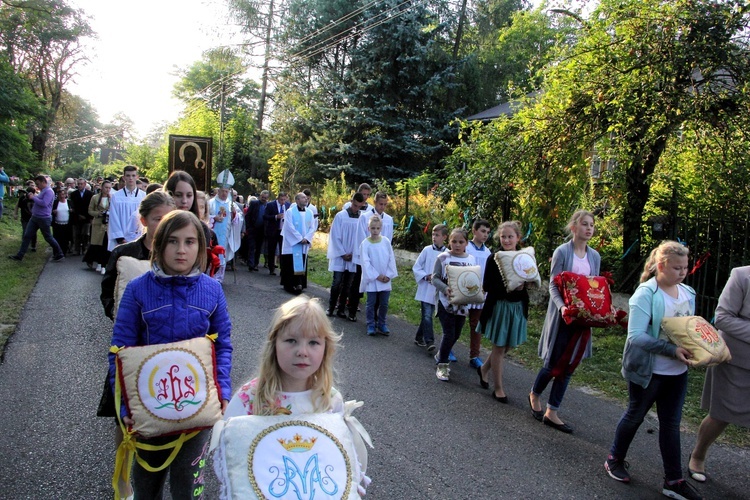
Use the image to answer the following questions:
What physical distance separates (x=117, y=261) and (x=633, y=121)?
7.73m

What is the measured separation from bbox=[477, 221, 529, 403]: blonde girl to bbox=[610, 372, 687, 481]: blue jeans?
1557 millimetres

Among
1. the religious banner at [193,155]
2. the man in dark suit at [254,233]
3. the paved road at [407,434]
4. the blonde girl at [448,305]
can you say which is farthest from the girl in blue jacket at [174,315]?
the man in dark suit at [254,233]

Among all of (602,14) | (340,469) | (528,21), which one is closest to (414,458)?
(340,469)

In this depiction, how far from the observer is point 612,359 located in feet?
24.4

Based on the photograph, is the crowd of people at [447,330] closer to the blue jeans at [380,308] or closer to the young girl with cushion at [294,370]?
the young girl with cushion at [294,370]

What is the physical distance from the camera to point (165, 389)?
8.28ft

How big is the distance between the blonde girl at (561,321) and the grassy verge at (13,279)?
5891 millimetres

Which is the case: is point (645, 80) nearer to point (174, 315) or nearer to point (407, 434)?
point (407, 434)

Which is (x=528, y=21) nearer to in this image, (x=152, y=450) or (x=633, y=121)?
(x=633, y=121)

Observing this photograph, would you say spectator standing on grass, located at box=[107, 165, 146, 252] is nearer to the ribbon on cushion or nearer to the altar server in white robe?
the altar server in white robe

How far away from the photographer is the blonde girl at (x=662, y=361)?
12.6 feet

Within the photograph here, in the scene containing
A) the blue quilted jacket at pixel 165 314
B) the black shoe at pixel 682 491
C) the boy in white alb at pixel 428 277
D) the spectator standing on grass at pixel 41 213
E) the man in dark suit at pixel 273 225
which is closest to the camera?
the blue quilted jacket at pixel 165 314

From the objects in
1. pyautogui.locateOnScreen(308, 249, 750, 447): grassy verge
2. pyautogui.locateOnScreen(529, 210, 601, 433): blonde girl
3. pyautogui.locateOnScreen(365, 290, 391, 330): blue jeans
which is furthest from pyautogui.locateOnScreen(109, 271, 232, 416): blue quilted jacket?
pyautogui.locateOnScreen(365, 290, 391, 330): blue jeans

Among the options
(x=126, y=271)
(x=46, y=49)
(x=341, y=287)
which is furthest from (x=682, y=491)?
(x=46, y=49)
